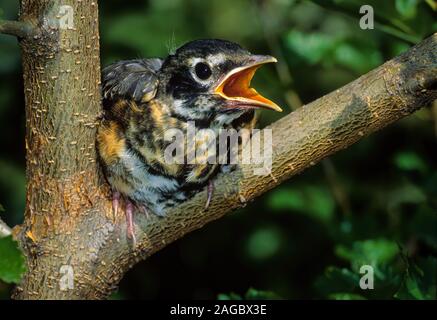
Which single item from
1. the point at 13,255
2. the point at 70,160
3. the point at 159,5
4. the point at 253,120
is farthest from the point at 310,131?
the point at 159,5

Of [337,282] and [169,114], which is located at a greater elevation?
[169,114]

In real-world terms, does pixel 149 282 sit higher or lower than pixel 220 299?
higher

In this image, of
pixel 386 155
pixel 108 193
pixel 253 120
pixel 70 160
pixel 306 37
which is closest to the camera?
pixel 70 160

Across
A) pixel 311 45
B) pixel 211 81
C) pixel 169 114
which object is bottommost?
pixel 169 114

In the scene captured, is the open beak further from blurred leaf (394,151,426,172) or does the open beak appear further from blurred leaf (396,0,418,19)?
blurred leaf (394,151,426,172)

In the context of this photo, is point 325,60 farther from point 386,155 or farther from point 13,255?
point 13,255

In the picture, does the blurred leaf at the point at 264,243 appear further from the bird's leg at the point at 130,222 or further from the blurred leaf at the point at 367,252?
the bird's leg at the point at 130,222

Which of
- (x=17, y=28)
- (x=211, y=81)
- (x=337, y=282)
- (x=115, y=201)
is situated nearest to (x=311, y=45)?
(x=211, y=81)

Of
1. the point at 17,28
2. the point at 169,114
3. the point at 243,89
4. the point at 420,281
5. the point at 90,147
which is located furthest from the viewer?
the point at 243,89

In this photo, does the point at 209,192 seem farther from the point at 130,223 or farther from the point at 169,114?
the point at 169,114
